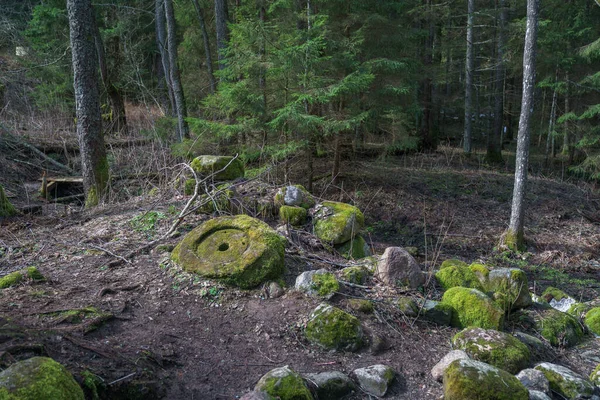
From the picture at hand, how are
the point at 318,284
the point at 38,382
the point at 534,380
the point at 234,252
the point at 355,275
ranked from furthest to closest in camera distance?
the point at 355,275, the point at 234,252, the point at 318,284, the point at 534,380, the point at 38,382

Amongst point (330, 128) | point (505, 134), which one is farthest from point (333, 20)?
point (505, 134)

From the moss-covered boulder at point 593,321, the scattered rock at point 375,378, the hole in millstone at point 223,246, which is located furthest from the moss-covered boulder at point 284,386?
the moss-covered boulder at point 593,321

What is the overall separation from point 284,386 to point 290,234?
287 cm

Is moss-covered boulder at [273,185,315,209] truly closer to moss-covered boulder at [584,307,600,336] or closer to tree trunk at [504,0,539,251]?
Answer: moss-covered boulder at [584,307,600,336]

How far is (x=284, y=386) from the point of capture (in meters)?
3.16

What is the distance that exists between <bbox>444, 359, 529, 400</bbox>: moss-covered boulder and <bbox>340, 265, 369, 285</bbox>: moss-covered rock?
5.09 feet

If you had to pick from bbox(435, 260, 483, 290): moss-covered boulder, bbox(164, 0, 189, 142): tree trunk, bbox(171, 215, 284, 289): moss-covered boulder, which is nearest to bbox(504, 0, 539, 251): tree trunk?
bbox(435, 260, 483, 290): moss-covered boulder

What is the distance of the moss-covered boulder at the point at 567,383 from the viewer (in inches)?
146

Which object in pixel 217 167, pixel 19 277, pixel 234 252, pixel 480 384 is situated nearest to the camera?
pixel 480 384

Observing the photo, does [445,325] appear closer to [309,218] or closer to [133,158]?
[309,218]

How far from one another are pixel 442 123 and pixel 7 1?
21.6m

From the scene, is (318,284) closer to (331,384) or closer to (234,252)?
(234,252)

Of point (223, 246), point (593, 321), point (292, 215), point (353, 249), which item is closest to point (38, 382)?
point (223, 246)

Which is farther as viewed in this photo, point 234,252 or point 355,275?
point 355,275
